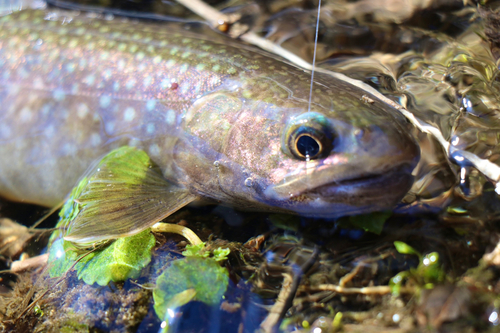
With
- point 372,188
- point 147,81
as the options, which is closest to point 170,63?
point 147,81

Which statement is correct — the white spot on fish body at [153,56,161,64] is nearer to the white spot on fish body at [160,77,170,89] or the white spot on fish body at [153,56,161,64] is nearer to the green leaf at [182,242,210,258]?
the white spot on fish body at [160,77,170,89]

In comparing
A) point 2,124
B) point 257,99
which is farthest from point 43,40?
point 257,99

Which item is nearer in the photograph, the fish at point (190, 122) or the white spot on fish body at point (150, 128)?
the fish at point (190, 122)

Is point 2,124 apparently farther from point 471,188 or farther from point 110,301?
point 471,188

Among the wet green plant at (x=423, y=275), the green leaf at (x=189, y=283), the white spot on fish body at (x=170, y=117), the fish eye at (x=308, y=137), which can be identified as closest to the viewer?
the wet green plant at (x=423, y=275)

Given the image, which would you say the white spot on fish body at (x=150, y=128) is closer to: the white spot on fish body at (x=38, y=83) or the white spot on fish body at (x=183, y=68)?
the white spot on fish body at (x=183, y=68)

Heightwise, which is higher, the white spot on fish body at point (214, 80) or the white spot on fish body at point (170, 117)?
the white spot on fish body at point (214, 80)

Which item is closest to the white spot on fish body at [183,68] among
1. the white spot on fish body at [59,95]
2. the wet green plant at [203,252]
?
the white spot on fish body at [59,95]
